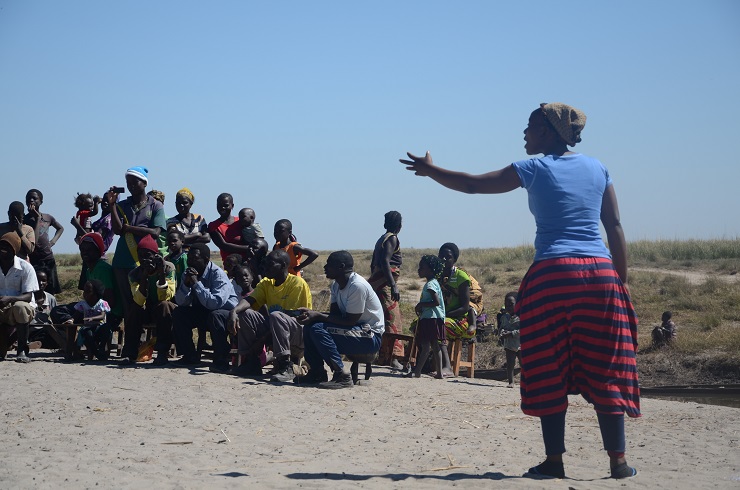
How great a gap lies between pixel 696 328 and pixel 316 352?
9.70m

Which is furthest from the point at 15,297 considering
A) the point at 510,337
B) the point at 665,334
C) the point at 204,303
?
the point at 665,334

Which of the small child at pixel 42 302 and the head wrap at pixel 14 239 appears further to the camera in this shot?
the small child at pixel 42 302

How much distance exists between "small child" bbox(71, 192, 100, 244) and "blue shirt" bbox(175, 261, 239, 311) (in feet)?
13.9

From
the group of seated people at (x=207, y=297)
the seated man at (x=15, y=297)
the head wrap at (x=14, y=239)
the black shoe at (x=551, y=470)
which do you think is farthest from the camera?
the head wrap at (x=14, y=239)

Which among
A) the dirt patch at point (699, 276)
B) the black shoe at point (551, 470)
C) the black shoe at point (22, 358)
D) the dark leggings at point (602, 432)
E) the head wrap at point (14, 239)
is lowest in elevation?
the black shoe at point (551, 470)

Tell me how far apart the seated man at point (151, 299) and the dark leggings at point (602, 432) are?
6.42 meters

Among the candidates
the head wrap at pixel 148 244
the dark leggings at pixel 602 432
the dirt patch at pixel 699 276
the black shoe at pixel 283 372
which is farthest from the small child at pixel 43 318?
the dirt patch at pixel 699 276

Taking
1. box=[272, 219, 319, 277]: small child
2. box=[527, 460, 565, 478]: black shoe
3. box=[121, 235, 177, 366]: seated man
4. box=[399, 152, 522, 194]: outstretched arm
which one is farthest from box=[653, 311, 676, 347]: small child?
box=[399, 152, 522, 194]: outstretched arm

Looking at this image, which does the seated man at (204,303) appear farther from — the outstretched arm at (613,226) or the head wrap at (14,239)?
the outstretched arm at (613,226)

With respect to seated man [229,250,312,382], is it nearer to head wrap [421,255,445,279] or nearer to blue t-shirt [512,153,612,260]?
head wrap [421,255,445,279]

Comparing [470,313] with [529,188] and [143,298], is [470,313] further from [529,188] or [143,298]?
[529,188]

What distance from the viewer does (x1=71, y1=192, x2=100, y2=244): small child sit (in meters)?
14.4

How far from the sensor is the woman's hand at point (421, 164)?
18.4 ft

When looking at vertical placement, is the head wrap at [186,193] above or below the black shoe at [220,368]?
above
